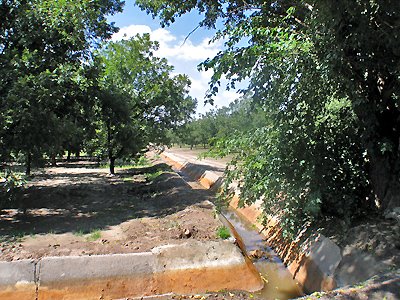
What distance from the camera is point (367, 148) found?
7.29 m

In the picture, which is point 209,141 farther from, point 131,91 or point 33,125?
point 131,91

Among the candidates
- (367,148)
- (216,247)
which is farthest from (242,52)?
(216,247)

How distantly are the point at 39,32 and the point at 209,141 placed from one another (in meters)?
7.07

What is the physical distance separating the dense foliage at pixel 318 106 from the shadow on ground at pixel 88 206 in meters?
4.33

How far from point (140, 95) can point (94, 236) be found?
15872mm

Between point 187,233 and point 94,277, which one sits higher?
point 187,233

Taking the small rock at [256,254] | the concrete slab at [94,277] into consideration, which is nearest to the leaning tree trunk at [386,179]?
the small rock at [256,254]

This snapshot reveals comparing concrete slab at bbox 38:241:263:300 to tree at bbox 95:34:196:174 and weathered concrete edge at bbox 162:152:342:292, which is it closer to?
weathered concrete edge at bbox 162:152:342:292

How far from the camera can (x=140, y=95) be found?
2309 centimetres

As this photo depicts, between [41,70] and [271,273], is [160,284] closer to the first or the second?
[271,273]

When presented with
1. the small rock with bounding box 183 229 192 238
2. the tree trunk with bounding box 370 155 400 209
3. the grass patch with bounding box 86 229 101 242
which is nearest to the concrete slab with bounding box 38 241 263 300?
the small rock with bounding box 183 229 192 238

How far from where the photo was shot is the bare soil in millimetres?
7371

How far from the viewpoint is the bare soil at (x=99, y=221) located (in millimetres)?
7371

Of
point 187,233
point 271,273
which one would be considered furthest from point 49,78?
point 271,273
